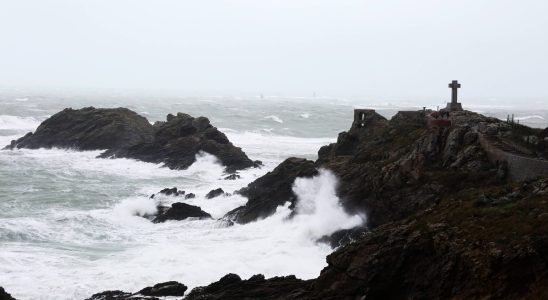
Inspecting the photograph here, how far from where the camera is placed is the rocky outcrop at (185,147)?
55.3 m

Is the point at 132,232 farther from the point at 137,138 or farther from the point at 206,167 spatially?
the point at 137,138

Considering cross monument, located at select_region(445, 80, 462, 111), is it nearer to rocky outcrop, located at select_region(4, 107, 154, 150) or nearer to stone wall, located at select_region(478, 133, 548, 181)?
stone wall, located at select_region(478, 133, 548, 181)

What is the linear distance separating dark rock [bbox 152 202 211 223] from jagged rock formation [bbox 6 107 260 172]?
17056 millimetres

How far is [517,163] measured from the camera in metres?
23.3

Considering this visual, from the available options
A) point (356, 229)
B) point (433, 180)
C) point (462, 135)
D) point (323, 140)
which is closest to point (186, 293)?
point (356, 229)

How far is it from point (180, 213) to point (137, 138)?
31.1m

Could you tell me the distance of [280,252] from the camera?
2822cm

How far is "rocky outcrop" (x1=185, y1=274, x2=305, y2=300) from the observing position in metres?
20.0

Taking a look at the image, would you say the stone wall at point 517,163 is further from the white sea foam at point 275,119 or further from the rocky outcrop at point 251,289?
the white sea foam at point 275,119

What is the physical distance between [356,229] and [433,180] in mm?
4770

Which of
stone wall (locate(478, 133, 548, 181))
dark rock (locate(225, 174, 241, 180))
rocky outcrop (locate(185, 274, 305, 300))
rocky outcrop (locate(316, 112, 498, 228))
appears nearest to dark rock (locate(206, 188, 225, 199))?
dark rock (locate(225, 174, 241, 180))

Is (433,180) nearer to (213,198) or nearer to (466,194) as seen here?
(466,194)

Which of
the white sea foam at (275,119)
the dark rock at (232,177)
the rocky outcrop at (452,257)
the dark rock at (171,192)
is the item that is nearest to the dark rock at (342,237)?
the rocky outcrop at (452,257)

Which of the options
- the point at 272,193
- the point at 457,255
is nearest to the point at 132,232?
the point at 272,193
